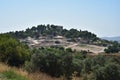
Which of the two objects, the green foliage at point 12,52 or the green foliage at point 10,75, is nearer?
the green foliage at point 10,75

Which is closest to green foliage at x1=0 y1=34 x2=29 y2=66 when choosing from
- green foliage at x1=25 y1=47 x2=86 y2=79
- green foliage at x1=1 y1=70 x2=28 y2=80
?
green foliage at x1=25 y1=47 x2=86 y2=79

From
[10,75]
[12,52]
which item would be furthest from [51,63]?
[10,75]

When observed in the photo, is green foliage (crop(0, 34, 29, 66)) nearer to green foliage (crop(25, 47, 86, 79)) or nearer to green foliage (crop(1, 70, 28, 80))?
green foliage (crop(25, 47, 86, 79))

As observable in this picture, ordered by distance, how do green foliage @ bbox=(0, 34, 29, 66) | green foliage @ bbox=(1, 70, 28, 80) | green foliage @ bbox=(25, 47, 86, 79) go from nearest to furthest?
green foliage @ bbox=(1, 70, 28, 80) → green foliage @ bbox=(0, 34, 29, 66) → green foliage @ bbox=(25, 47, 86, 79)

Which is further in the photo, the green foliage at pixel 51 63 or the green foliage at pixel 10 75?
the green foliage at pixel 51 63

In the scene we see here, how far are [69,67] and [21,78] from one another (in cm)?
1638

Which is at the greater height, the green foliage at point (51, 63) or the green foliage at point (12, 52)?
the green foliage at point (12, 52)

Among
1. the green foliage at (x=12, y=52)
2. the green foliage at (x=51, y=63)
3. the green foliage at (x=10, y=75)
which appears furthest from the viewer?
the green foliage at (x=51, y=63)

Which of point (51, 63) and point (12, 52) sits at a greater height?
point (12, 52)

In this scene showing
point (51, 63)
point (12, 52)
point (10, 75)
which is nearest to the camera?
point (10, 75)

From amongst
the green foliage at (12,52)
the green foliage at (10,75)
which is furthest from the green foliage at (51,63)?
the green foliage at (10,75)

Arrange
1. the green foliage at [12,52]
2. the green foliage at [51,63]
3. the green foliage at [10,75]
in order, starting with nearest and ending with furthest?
the green foliage at [10,75], the green foliage at [12,52], the green foliage at [51,63]

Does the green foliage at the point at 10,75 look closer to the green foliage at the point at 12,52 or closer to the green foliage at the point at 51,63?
the green foliage at the point at 12,52

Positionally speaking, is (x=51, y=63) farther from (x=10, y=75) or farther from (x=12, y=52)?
(x=10, y=75)
